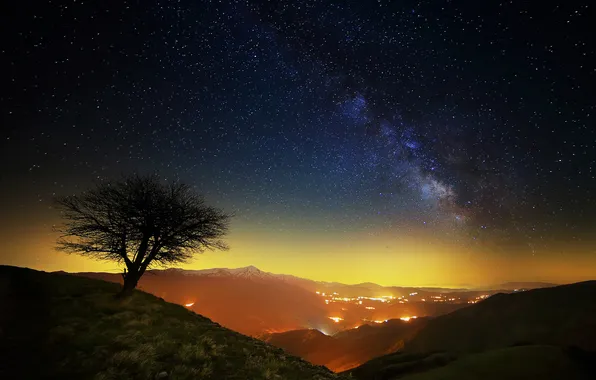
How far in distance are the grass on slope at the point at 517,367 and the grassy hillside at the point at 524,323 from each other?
428 inches

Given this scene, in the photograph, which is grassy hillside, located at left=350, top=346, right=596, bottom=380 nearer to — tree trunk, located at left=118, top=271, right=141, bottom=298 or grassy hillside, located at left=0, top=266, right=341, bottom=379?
grassy hillside, located at left=0, top=266, right=341, bottom=379

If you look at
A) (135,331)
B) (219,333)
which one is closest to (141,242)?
(135,331)

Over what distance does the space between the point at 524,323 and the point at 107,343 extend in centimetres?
4938

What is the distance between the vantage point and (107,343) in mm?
11609

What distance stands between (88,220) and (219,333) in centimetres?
1266

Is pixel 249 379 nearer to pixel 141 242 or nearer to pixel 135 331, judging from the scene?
pixel 135 331

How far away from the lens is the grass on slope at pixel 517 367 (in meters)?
18.0

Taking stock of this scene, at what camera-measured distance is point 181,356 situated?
36.4 ft

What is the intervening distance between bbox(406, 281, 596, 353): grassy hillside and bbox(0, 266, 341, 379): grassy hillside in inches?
1132

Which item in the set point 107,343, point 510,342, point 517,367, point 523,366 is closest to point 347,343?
point 510,342

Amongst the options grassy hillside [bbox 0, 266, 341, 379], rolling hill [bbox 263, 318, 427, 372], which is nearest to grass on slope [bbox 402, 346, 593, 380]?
grassy hillside [bbox 0, 266, 341, 379]

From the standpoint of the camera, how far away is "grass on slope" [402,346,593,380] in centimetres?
1798

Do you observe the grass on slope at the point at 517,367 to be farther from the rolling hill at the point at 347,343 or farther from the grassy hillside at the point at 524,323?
the rolling hill at the point at 347,343

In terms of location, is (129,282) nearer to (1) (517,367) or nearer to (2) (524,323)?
(1) (517,367)
